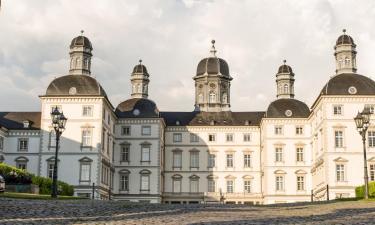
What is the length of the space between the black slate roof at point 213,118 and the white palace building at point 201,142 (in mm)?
142

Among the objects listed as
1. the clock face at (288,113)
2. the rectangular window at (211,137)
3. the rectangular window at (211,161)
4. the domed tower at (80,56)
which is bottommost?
the rectangular window at (211,161)

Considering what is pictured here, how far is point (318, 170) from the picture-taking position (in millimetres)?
67250

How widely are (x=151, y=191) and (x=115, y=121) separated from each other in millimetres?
9592

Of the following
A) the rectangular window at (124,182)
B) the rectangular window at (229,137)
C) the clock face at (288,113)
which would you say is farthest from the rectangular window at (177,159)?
the clock face at (288,113)

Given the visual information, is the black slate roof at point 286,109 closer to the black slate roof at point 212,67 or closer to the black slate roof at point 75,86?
the black slate roof at point 212,67

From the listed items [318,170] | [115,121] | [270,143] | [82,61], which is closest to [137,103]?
[115,121]

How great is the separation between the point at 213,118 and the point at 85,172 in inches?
912

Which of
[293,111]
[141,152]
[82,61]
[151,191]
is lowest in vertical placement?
[151,191]

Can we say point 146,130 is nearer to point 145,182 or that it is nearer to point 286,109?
point 145,182

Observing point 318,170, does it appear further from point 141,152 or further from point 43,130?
point 43,130

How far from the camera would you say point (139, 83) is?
81.4 meters

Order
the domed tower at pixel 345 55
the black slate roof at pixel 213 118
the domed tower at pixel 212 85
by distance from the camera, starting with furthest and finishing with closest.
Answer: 1. the domed tower at pixel 212 85
2. the black slate roof at pixel 213 118
3. the domed tower at pixel 345 55

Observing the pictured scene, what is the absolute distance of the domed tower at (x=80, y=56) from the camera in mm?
69569

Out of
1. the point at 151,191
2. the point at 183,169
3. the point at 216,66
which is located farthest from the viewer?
the point at 216,66
